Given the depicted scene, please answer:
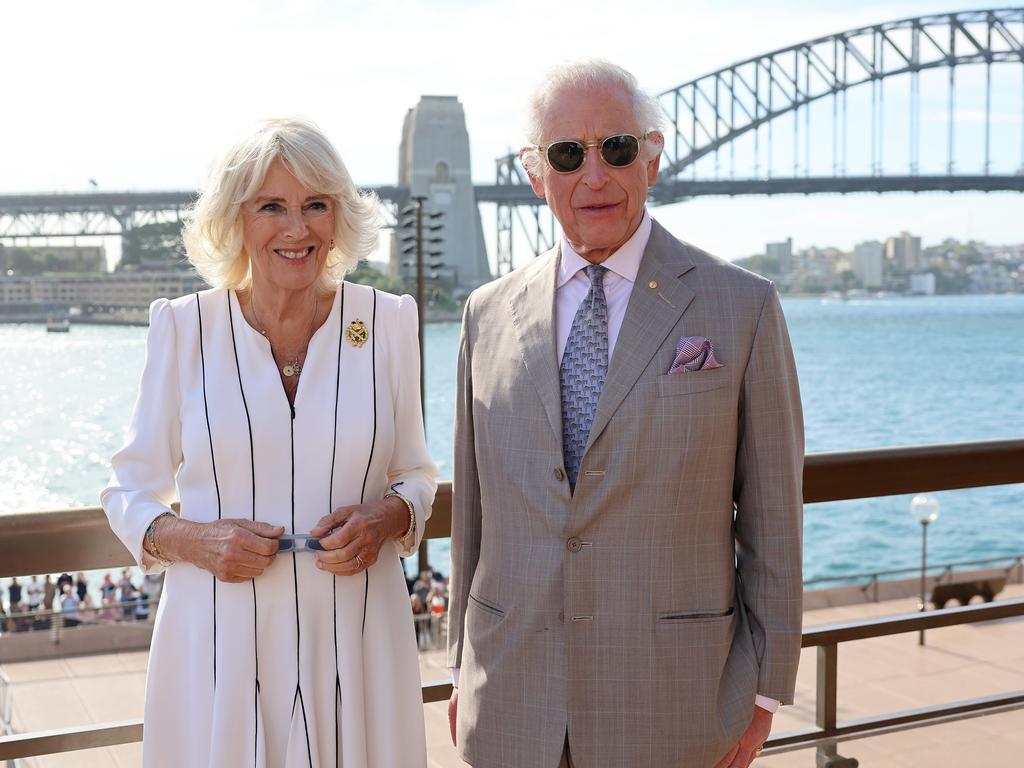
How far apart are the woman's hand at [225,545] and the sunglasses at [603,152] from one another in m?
0.59

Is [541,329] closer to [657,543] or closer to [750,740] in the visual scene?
[657,543]

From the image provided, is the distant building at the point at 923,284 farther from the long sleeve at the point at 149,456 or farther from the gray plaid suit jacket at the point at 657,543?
the long sleeve at the point at 149,456

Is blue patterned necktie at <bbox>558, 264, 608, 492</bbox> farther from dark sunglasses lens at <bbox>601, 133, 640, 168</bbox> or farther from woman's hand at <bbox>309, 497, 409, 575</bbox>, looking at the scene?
woman's hand at <bbox>309, 497, 409, 575</bbox>

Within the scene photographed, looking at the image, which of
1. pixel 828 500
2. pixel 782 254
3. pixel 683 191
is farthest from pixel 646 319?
pixel 782 254

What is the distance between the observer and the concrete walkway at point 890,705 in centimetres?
200

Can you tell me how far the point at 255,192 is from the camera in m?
1.52

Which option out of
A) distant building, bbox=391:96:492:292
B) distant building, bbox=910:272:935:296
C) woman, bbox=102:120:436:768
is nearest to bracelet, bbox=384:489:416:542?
woman, bbox=102:120:436:768

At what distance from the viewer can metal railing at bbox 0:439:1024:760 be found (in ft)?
5.32

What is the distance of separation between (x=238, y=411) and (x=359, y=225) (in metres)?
0.30

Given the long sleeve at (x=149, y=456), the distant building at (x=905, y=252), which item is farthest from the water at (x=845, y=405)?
the long sleeve at (x=149, y=456)

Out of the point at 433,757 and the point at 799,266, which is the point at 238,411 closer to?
the point at 433,757

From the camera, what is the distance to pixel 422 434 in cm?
167

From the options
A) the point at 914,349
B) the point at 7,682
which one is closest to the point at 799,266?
the point at 914,349

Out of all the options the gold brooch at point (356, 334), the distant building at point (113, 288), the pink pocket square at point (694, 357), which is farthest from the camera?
the distant building at point (113, 288)
